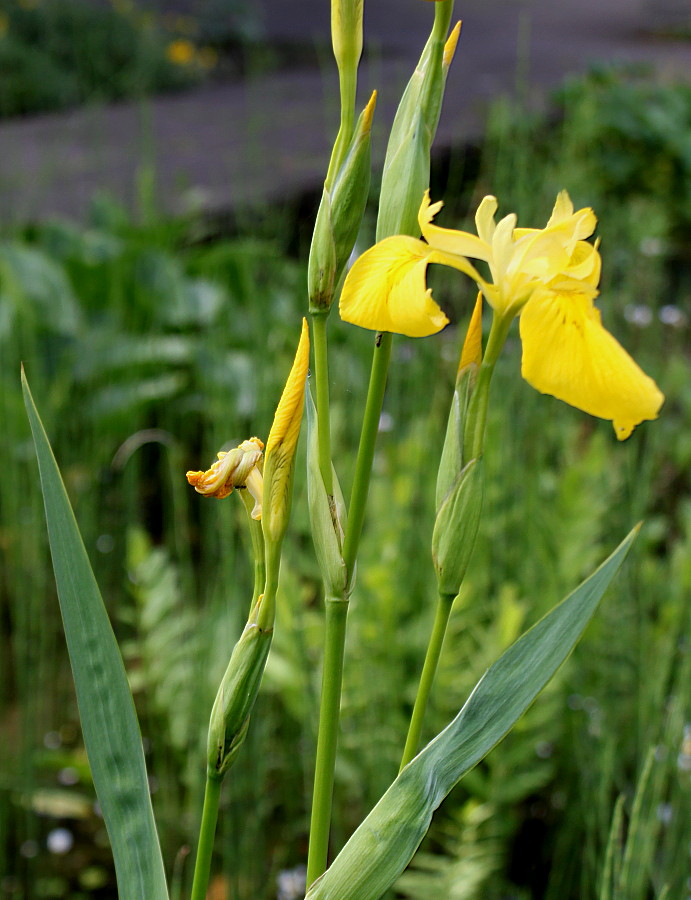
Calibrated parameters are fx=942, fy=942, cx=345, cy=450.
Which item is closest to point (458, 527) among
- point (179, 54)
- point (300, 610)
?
point (300, 610)

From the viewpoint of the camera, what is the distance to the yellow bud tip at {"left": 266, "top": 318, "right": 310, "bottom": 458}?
0.37 m

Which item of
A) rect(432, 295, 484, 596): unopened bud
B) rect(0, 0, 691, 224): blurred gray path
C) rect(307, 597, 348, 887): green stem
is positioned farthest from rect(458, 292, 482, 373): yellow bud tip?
rect(0, 0, 691, 224): blurred gray path

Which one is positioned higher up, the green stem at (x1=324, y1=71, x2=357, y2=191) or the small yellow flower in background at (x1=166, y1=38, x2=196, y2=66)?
the small yellow flower in background at (x1=166, y1=38, x2=196, y2=66)

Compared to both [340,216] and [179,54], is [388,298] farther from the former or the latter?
[179,54]

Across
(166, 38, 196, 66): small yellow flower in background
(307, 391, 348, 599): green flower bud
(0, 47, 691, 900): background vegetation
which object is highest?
(166, 38, 196, 66): small yellow flower in background

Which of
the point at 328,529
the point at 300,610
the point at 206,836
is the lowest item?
the point at 300,610

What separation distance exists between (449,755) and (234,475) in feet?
0.49

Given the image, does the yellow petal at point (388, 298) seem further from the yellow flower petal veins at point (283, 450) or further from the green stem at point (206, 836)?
the green stem at point (206, 836)

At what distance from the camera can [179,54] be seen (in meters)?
4.80

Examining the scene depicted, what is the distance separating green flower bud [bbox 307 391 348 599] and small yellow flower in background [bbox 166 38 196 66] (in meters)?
4.84

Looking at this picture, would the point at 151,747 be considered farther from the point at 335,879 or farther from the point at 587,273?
the point at 587,273

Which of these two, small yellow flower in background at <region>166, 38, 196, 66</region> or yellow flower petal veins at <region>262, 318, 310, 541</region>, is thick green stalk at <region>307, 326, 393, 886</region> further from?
small yellow flower in background at <region>166, 38, 196, 66</region>

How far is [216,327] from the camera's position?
5.19ft

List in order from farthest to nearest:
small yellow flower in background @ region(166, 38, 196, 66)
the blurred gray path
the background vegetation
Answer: small yellow flower in background @ region(166, 38, 196, 66), the blurred gray path, the background vegetation
